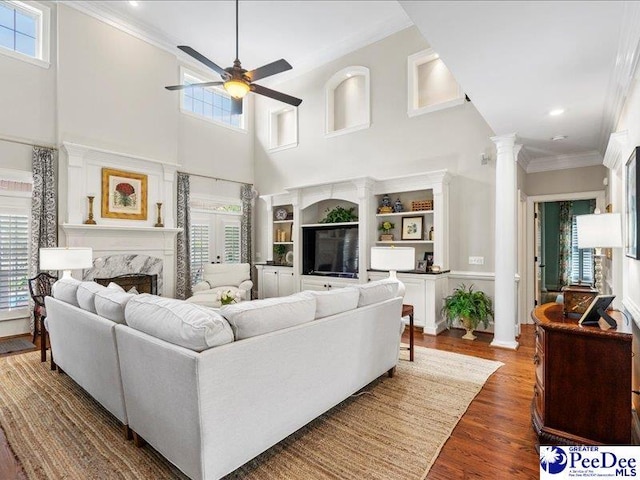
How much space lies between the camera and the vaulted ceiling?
202 cm

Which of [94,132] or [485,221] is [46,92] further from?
[485,221]

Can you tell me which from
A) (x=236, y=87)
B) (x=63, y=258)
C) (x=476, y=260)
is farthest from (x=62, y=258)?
(x=476, y=260)

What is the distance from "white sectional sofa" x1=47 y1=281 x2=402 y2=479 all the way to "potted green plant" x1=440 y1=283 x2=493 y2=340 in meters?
2.53

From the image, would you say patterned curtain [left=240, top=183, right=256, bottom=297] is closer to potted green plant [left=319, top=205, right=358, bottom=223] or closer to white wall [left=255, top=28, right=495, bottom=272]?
white wall [left=255, top=28, right=495, bottom=272]

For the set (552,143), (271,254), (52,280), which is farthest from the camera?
(271,254)

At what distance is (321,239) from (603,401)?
16.2ft

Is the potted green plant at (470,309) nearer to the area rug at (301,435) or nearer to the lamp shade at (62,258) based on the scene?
the area rug at (301,435)

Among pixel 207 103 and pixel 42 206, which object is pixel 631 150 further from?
pixel 207 103

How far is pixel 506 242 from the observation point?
430cm

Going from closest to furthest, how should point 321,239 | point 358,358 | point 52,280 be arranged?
point 358,358
point 52,280
point 321,239

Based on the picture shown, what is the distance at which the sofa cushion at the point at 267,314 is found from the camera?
1907mm

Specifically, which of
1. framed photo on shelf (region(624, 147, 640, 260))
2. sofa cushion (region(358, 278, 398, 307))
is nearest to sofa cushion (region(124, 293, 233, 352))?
sofa cushion (region(358, 278, 398, 307))

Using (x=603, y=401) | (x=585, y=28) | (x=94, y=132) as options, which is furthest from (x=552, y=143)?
(x=94, y=132)

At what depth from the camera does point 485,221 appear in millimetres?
4957
